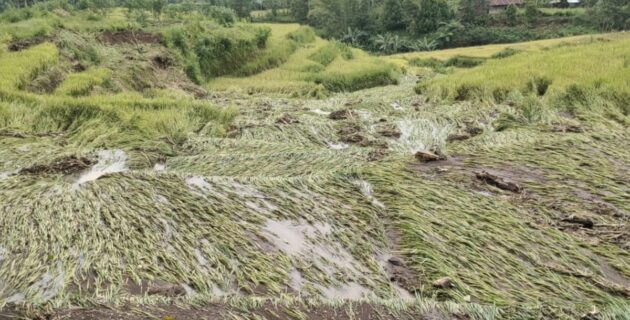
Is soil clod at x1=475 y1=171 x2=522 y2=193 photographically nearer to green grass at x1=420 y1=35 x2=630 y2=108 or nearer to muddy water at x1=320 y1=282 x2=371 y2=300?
Answer: muddy water at x1=320 y1=282 x2=371 y2=300

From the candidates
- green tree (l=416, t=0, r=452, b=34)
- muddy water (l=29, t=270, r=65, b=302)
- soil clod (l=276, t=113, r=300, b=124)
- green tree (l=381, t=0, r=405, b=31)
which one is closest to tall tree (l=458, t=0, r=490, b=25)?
green tree (l=416, t=0, r=452, b=34)

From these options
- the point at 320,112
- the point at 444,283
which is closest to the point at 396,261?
the point at 444,283

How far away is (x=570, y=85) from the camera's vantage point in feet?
29.5

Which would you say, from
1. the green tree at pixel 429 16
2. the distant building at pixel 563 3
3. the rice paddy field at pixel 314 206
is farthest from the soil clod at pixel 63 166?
the distant building at pixel 563 3

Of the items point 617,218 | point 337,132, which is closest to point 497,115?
point 337,132

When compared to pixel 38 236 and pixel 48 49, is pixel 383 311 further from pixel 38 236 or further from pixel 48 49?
pixel 48 49

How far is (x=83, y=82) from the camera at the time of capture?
9.72 meters

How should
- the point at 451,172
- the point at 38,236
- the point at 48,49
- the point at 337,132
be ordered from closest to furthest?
the point at 38,236 → the point at 451,172 → the point at 337,132 → the point at 48,49

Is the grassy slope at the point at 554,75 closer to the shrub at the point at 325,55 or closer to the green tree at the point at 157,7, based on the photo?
the shrub at the point at 325,55

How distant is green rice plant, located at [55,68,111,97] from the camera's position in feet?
30.3

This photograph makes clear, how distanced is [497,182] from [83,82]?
8133 mm

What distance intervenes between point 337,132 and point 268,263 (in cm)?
441

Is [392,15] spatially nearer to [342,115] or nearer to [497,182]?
[342,115]

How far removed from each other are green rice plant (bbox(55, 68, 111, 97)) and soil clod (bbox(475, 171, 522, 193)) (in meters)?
7.52
